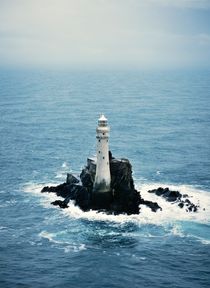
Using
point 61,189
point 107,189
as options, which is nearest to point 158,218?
point 107,189

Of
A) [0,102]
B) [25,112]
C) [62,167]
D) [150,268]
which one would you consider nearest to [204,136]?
[62,167]

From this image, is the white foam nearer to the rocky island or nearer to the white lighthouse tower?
the rocky island

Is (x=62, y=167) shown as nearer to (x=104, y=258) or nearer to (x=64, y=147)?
(x=64, y=147)

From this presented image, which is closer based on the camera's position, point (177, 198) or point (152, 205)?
point (152, 205)

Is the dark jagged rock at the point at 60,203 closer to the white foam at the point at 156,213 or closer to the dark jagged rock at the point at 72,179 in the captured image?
the white foam at the point at 156,213

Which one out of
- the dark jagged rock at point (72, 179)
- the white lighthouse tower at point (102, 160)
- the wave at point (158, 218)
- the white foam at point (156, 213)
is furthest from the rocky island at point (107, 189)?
the dark jagged rock at point (72, 179)

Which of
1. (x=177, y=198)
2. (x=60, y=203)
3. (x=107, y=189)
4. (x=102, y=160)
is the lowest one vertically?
(x=60, y=203)

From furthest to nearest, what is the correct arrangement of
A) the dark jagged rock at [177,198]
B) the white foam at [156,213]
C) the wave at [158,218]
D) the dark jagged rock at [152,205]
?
the dark jagged rock at [177,198] → the dark jagged rock at [152,205] → the white foam at [156,213] → the wave at [158,218]

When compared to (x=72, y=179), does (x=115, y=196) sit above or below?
below

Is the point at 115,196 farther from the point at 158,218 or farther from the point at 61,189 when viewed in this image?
the point at 61,189
